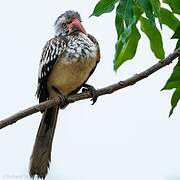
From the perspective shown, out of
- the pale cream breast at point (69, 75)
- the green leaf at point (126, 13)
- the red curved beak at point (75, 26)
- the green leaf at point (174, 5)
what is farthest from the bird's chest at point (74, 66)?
the green leaf at point (126, 13)

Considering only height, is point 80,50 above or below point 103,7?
above

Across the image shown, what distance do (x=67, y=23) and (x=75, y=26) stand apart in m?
0.10

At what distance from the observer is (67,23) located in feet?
12.1

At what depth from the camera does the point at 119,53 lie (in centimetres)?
205

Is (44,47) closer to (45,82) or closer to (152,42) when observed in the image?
(45,82)

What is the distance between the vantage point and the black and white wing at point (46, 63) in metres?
3.39

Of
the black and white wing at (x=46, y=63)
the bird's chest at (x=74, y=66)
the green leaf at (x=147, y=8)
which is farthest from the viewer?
the black and white wing at (x=46, y=63)

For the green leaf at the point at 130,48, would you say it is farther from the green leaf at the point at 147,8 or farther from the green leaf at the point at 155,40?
the green leaf at the point at 147,8

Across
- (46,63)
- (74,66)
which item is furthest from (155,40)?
(46,63)

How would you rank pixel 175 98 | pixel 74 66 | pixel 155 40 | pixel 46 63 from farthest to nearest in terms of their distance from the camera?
pixel 46 63, pixel 74 66, pixel 155 40, pixel 175 98

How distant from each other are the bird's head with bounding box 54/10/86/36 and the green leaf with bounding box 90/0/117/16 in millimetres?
1639

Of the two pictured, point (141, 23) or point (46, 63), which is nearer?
point (141, 23)

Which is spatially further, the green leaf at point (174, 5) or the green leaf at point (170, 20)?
the green leaf at point (170, 20)

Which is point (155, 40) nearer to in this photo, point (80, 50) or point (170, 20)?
point (170, 20)
